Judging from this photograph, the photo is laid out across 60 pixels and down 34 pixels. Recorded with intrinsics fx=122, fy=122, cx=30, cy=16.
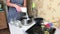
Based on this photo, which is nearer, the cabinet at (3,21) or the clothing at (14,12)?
the clothing at (14,12)

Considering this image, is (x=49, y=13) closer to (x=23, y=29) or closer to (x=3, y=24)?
(x=23, y=29)

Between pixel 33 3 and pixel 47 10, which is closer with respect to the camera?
pixel 47 10

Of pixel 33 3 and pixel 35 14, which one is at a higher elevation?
pixel 33 3

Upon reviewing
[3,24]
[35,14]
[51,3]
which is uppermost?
[51,3]

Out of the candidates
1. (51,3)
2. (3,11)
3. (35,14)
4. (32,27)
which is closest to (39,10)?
(35,14)

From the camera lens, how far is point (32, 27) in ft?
5.69

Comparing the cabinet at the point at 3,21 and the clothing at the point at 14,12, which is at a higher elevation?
the clothing at the point at 14,12

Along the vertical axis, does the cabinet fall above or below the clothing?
below

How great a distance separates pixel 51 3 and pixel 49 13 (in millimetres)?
164

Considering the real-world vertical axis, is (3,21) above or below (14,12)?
below

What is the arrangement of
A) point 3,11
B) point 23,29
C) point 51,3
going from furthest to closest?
1. point 3,11
2. point 51,3
3. point 23,29

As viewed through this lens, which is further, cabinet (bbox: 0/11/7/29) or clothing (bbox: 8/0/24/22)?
cabinet (bbox: 0/11/7/29)

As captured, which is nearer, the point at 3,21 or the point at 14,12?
the point at 14,12

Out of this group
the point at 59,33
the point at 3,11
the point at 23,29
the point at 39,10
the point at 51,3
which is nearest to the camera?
the point at 59,33
